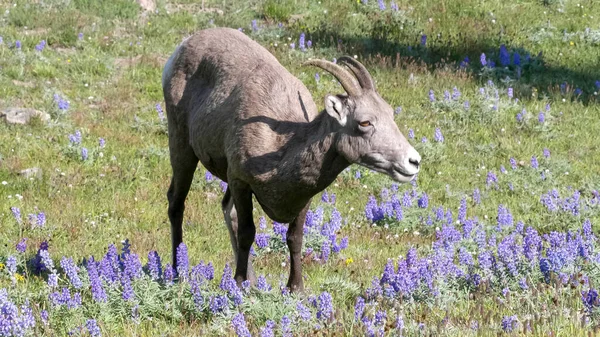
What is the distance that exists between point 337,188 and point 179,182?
10.6 feet

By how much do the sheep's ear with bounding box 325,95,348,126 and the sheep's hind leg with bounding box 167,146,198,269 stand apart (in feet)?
6.97

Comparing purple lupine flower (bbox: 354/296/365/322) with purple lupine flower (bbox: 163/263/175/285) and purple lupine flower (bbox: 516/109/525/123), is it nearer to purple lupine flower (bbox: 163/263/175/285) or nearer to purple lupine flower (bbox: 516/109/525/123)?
purple lupine flower (bbox: 163/263/175/285)

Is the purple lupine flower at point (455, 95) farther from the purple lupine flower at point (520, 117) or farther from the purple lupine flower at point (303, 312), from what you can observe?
the purple lupine flower at point (303, 312)

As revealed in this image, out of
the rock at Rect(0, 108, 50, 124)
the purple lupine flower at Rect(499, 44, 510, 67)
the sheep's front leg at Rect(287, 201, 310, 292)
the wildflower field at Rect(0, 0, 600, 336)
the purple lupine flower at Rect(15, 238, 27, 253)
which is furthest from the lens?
the purple lupine flower at Rect(499, 44, 510, 67)

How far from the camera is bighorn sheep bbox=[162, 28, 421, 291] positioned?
6.11 meters

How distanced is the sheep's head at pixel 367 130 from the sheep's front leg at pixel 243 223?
110 cm

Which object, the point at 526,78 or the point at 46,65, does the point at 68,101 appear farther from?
the point at 526,78

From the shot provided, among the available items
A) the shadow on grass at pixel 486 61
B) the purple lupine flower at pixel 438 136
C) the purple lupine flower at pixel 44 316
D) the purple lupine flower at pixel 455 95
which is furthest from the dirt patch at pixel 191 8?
the purple lupine flower at pixel 44 316

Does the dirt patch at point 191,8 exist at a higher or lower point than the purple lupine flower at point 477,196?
lower

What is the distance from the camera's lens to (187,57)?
791 centimetres

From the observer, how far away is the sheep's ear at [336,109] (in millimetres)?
6105

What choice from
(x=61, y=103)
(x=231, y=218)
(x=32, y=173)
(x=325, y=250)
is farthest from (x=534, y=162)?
(x=61, y=103)

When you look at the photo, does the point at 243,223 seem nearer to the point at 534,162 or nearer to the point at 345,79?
the point at 345,79

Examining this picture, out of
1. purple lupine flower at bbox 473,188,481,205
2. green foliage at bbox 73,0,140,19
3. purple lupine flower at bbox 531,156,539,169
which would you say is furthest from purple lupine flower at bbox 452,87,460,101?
green foliage at bbox 73,0,140,19
